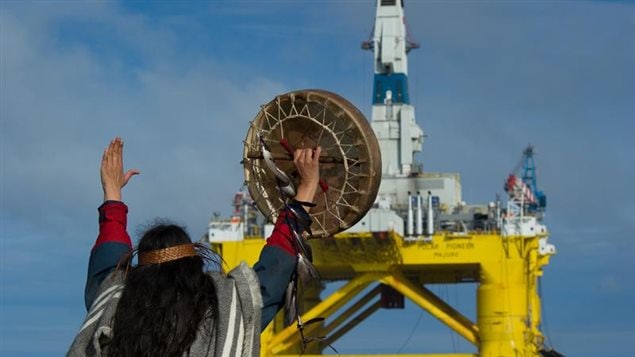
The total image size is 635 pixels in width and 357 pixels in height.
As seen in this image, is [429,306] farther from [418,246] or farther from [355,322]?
[355,322]

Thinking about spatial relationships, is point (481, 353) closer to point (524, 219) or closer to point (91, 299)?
point (524, 219)

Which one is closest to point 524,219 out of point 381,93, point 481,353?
point 481,353

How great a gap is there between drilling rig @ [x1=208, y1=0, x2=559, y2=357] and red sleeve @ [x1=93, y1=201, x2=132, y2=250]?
124 ft

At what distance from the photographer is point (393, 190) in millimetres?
49469

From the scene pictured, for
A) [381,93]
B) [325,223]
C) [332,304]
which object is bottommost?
[325,223]

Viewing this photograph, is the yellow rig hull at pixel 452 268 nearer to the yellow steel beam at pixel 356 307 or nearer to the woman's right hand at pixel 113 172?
the yellow steel beam at pixel 356 307

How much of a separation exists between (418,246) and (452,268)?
8.78 ft

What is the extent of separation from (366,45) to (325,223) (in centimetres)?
4609

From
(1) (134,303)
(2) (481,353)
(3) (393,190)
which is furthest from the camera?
(3) (393,190)

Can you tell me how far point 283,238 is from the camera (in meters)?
5.48

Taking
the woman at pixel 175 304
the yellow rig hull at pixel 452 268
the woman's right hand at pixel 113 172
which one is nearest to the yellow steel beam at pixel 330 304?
the yellow rig hull at pixel 452 268

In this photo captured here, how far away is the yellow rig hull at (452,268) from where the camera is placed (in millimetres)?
44875

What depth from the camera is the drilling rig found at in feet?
148

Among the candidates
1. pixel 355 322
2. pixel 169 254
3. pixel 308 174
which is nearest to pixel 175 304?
pixel 169 254
